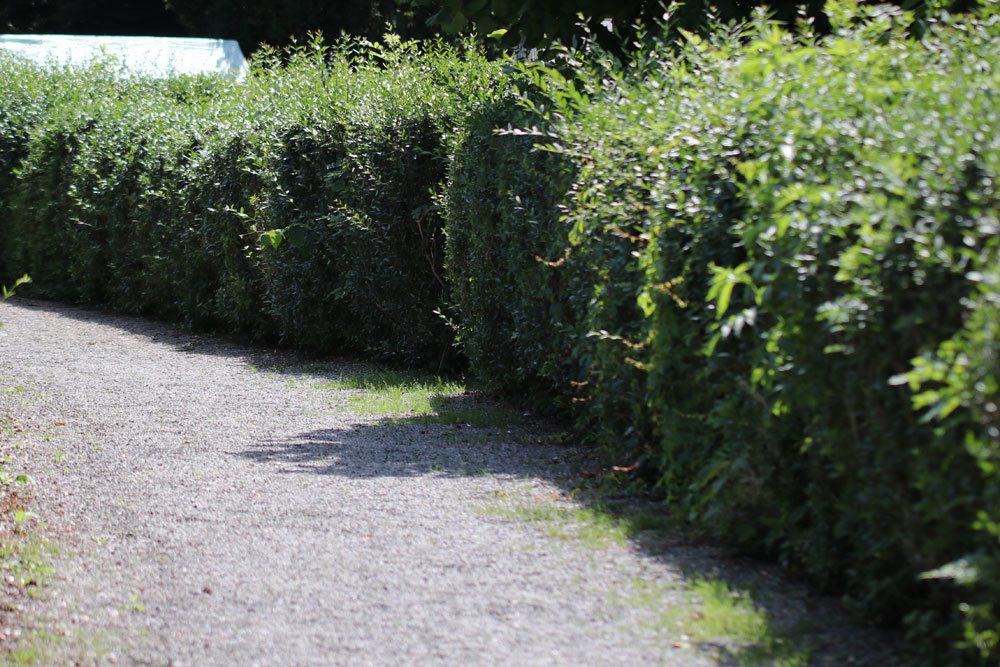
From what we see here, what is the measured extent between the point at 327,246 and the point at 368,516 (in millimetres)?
6149

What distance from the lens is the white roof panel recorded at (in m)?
24.8

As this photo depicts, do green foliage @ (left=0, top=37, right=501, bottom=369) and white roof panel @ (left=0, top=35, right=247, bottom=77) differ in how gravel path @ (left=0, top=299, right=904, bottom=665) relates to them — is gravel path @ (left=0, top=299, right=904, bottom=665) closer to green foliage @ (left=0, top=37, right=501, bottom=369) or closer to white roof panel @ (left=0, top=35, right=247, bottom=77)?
green foliage @ (left=0, top=37, right=501, bottom=369)

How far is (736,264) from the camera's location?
523 centimetres

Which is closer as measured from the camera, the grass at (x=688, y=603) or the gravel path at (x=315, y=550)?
the grass at (x=688, y=603)

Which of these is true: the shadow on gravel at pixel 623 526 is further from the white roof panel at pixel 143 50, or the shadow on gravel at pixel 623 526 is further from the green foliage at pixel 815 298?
the white roof panel at pixel 143 50

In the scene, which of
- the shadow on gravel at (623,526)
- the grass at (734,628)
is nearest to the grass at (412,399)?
the shadow on gravel at (623,526)

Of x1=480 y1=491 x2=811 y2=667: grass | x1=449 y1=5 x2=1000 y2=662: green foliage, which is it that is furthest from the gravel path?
x1=449 y1=5 x2=1000 y2=662: green foliage

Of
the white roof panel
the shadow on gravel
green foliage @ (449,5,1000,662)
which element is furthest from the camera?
the white roof panel

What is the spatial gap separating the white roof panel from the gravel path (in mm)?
16970

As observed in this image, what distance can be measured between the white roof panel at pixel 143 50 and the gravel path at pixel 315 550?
16970mm

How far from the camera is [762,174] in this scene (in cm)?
454

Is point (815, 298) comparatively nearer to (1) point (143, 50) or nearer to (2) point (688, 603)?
(2) point (688, 603)

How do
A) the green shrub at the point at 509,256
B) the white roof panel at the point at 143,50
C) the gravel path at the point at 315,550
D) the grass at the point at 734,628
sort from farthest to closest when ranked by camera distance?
the white roof panel at the point at 143,50 < the green shrub at the point at 509,256 < the gravel path at the point at 315,550 < the grass at the point at 734,628

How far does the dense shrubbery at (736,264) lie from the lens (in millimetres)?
3670
